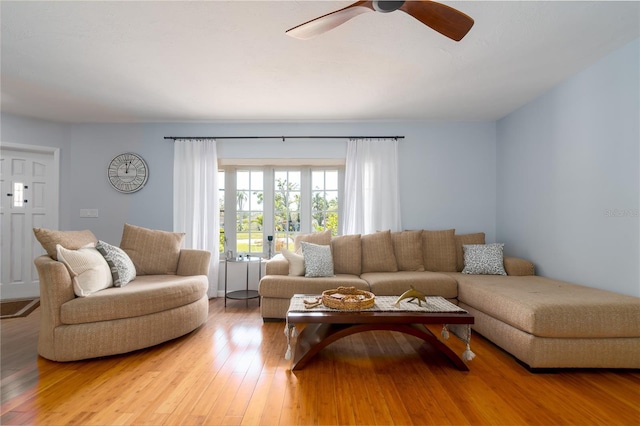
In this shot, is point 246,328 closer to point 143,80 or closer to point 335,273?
point 335,273

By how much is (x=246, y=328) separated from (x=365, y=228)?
2076 millimetres

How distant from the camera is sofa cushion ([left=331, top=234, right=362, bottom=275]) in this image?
4.01 meters

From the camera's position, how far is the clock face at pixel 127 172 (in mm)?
4641

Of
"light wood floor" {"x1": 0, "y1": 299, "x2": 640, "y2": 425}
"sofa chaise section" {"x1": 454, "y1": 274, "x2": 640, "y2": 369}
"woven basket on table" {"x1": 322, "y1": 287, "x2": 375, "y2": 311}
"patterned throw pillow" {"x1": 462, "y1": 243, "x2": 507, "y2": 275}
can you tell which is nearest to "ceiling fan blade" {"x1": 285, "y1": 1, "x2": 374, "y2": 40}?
"woven basket on table" {"x1": 322, "y1": 287, "x2": 375, "y2": 311}

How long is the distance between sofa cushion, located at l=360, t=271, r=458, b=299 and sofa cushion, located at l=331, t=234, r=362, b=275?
17.3 inches

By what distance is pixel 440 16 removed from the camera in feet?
5.84

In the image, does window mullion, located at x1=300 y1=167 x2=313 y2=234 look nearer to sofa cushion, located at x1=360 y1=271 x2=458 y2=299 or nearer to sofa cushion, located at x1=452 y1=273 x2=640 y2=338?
sofa cushion, located at x1=360 y1=271 x2=458 y2=299

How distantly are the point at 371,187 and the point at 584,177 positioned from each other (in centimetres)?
230

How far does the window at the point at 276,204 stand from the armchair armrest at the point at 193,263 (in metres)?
1.15

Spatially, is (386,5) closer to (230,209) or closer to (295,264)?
(295,264)

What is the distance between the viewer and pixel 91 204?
15.3 ft

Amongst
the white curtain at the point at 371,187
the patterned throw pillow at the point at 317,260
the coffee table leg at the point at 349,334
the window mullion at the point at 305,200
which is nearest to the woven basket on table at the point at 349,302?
the coffee table leg at the point at 349,334

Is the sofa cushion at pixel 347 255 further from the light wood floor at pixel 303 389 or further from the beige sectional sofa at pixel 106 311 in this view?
the beige sectional sofa at pixel 106 311

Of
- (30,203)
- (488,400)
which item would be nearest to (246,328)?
(488,400)
